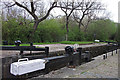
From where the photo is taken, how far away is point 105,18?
33688 mm

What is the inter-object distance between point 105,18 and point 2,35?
29425 mm

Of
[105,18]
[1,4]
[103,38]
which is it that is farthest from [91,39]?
[1,4]

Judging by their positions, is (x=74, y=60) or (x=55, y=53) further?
(x=55, y=53)

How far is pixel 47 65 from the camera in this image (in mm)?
2705

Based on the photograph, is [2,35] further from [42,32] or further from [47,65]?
[47,65]

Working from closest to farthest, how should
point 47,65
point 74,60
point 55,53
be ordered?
point 47,65 → point 74,60 → point 55,53

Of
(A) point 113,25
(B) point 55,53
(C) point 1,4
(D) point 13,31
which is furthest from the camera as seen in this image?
(A) point 113,25

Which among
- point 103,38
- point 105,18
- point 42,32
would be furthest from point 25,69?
point 105,18

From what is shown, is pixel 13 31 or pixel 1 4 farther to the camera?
pixel 1 4

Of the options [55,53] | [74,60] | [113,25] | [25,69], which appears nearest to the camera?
[25,69]

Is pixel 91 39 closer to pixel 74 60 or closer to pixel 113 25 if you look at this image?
pixel 113 25

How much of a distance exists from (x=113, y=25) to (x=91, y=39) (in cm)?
818

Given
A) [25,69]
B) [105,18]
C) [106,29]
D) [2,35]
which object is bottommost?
[25,69]

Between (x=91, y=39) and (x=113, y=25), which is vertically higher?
(x=113, y=25)
